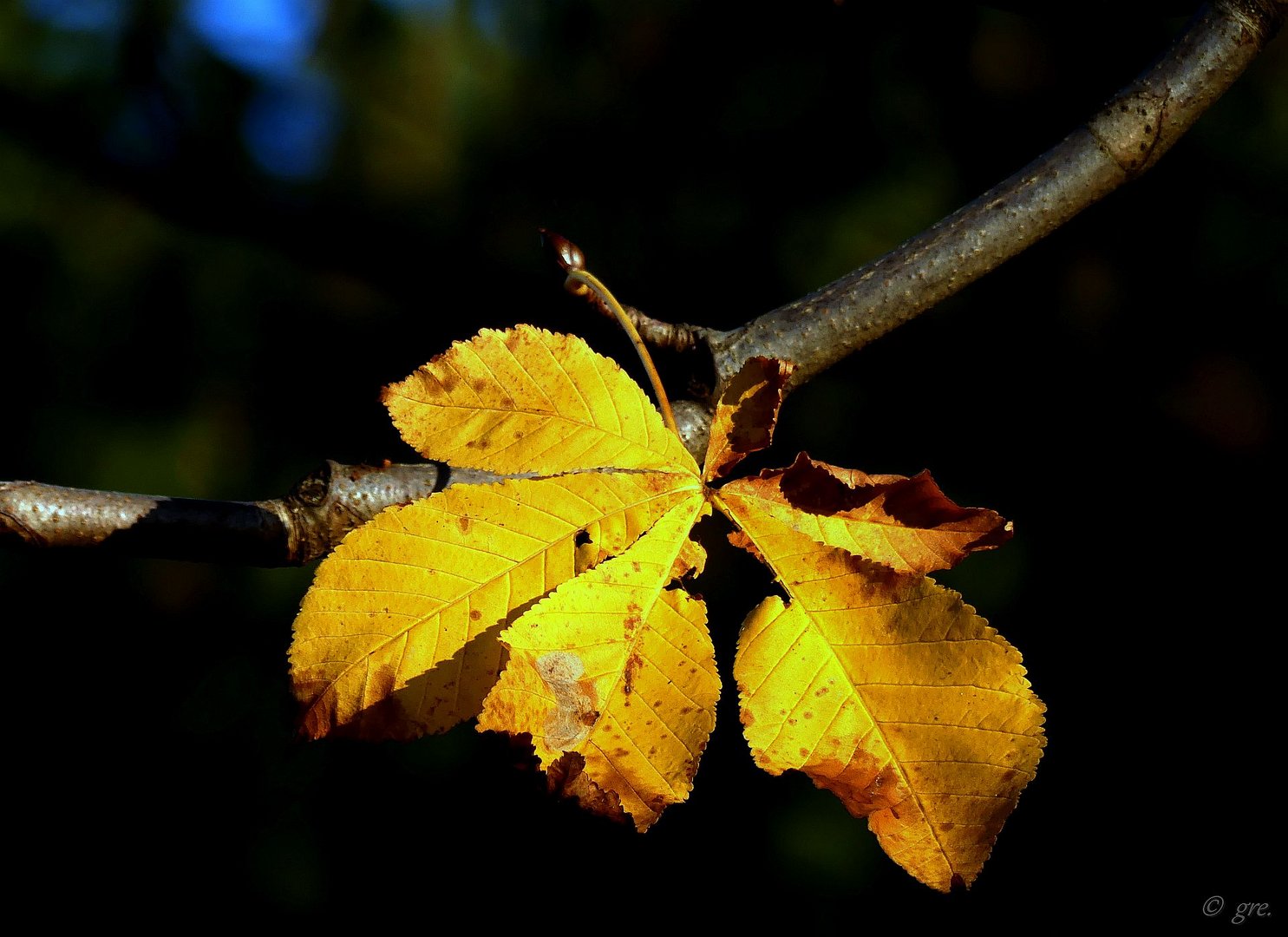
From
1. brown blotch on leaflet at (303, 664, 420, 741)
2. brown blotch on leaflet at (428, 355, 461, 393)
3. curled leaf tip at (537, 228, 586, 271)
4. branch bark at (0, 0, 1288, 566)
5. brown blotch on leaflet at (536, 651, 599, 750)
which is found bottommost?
brown blotch on leaflet at (303, 664, 420, 741)

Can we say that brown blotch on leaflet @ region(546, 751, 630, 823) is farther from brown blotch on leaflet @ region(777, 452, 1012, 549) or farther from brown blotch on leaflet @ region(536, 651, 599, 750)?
brown blotch on leaflet @ region(777, 452, 1012, 549)

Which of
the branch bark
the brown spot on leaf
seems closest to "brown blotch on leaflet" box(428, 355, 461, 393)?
the brown spot on leaf

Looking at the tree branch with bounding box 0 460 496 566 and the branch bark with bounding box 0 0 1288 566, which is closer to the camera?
the tree branch with bounding box 0 460 496 566

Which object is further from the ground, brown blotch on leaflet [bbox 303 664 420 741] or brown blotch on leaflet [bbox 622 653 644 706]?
brown blotch on leaflet [bbox 622 653 644 706]

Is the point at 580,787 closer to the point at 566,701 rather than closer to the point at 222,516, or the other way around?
the point at 566,701

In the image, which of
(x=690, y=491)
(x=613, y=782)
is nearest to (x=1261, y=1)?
(x=690, y=491)

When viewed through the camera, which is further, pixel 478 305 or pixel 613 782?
pixel 478 305

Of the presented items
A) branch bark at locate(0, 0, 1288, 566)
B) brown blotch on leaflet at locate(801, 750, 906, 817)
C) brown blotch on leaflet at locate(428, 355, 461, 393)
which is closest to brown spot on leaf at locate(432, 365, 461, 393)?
brown blotch on leaflet at locate(428, 355, 461, 393)

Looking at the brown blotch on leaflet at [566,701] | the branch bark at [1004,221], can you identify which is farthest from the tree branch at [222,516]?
the brown blotch on leaflet at [566,701]

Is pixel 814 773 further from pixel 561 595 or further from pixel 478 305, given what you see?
pixel 478 305
